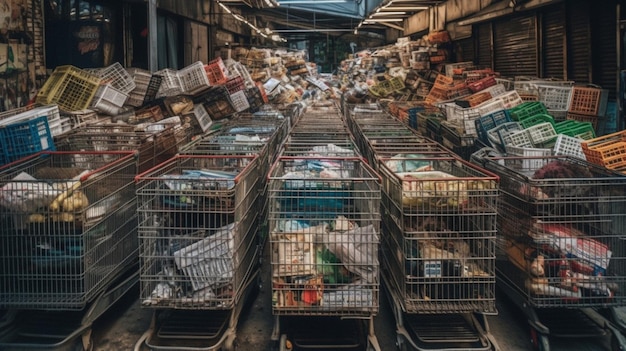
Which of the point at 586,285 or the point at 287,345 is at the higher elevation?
the point at 586,285

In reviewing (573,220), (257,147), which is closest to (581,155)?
(573,220)

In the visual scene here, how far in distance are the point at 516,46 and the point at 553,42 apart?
195 centimetres

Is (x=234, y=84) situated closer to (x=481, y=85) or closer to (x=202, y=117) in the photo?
(x=202, y=117)

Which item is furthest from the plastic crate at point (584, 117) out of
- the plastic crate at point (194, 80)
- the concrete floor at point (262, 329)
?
the plastic crate at point (194, 80)

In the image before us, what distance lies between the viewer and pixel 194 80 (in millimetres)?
9414

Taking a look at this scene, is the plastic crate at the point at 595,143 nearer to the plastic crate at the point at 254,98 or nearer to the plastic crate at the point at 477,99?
the plastic crate at the point at 477,99

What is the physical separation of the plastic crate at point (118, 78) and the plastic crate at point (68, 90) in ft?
2.54

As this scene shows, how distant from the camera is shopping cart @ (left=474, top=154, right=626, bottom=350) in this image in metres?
3.67

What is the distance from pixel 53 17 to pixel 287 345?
28.9ft

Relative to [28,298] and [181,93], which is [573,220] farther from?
[181,93]

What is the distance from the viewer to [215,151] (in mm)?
5566

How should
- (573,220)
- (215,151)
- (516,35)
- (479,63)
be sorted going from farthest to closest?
(479,63) < (516,35) < (215,151) < (573,220)

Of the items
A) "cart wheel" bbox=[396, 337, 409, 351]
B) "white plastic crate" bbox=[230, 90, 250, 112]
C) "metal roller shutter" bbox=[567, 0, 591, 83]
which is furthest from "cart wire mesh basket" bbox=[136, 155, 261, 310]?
"metal roller shutter" bbox=[567, 0, 591, 83]

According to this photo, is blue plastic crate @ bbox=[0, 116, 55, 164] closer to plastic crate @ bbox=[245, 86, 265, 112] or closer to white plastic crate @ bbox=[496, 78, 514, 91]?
plastic crate @ bbox=[245, 86, 265, 112]
